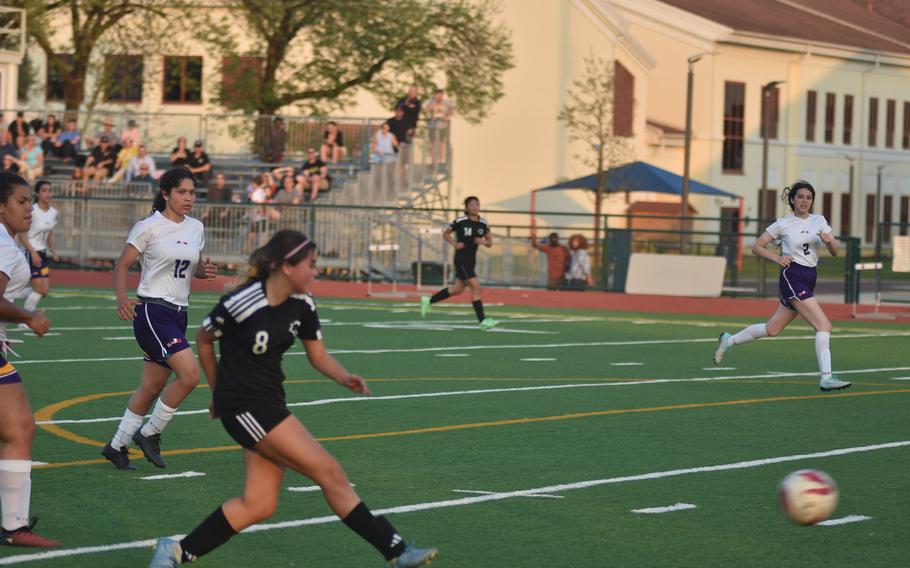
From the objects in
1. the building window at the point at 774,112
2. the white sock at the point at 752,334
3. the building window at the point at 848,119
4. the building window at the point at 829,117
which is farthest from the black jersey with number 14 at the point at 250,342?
the building window at the point at 848,119

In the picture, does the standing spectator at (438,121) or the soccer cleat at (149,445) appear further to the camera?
the standing spectator at (438,121)

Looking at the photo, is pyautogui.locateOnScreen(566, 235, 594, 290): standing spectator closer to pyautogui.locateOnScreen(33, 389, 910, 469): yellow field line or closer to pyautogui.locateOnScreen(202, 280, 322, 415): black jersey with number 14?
pyautogui.locateOnScreen(33, 389, 910, 469): yellow field line

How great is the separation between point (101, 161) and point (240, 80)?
758 centimetres

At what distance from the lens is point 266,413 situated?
6836mm

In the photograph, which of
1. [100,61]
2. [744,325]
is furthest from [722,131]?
[744,325]

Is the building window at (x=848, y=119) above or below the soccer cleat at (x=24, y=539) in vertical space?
above

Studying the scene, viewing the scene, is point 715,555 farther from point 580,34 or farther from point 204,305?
point 580,34

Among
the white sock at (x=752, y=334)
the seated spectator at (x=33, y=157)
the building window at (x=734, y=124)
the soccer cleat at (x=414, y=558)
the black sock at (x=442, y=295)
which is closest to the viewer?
the soccer cleat at (x=414, y=558)

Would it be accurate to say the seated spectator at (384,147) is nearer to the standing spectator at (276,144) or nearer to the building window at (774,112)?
the standing spectator at (276,144)

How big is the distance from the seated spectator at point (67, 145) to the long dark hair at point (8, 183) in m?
29.4

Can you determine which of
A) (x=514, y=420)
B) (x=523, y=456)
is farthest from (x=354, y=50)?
(x=523, y=456)

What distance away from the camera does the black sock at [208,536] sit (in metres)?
6.92

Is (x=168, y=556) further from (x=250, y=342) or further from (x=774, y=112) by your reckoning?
(x=774, y=112)

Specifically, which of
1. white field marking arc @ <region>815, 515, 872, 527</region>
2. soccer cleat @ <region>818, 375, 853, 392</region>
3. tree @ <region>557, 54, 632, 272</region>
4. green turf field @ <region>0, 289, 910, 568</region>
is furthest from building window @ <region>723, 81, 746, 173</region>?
white field marking arc @ <region>815, 515, 872, 527</region>
